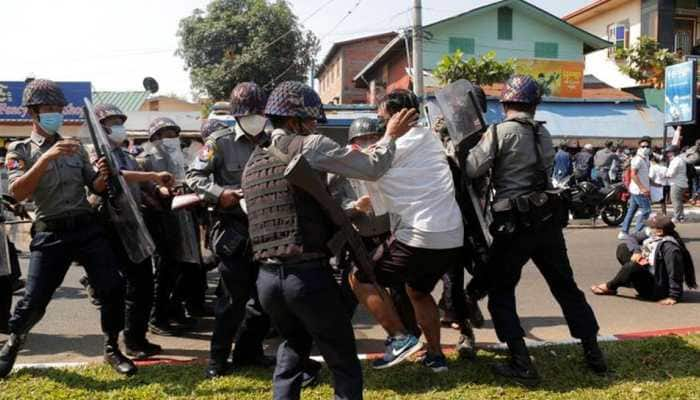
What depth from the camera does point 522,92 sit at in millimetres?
4055

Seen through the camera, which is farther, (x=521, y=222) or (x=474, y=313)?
(x=474, y=313)

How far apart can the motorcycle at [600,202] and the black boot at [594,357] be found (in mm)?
9257

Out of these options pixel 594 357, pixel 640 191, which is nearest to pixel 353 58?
pixel 640 191

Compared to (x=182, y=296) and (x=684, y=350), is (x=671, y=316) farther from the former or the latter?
(x=182, y=296)

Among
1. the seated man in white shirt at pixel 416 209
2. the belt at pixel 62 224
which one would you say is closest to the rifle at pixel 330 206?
the seated man in white shirt at pixel 416 209

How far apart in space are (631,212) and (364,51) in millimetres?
33253

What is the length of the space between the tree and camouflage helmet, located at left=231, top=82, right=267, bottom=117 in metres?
29.3

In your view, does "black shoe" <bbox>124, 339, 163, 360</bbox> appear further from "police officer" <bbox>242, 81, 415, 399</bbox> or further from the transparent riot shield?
"police officer" <bbox>242, 81, 415, 399</bbox>

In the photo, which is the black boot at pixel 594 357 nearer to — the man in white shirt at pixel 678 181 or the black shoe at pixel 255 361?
the black shoe at pixel 255 361

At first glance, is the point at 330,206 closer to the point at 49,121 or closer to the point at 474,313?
the point at 49,121

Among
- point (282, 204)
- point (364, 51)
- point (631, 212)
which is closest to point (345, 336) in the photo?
point (282, 204)

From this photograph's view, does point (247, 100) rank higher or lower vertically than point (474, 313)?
higher

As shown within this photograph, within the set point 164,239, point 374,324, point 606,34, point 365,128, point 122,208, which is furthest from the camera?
point 606,34

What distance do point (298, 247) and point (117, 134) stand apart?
292cm
